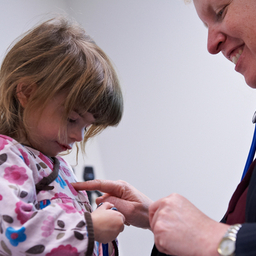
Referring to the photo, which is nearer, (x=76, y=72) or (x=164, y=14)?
(x=76, y=72)

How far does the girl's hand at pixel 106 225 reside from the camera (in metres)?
0.66

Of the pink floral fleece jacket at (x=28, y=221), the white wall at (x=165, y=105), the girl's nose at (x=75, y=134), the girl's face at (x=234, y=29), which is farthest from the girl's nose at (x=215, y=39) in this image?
the white wall at (x=165, y=105)

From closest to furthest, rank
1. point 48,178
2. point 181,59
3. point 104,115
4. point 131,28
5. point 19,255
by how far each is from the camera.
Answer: point 19,255 < point 48,178 < point 104,115 < point 181,59 < point 131,28

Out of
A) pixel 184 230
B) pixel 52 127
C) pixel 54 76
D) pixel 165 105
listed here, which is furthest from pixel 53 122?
pixel 165 105

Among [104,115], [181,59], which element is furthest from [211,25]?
[181,59]

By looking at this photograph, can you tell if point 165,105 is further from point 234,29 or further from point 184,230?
point 184,230

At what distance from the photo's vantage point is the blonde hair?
822 millimetres

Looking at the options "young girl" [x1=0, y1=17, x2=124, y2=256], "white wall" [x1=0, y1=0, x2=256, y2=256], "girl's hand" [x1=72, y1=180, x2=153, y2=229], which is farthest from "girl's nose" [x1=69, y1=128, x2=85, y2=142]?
"white wall" [x1=0, y1=0, x2=256, y2=256]

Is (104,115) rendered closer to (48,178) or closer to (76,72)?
(76,72)

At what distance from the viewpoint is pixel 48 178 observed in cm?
77

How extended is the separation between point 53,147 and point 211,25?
581mm

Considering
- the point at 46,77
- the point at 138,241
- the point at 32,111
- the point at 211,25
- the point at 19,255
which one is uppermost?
the point at 211,25

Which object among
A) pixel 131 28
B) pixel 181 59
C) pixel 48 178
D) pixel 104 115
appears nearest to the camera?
pixel 48 178

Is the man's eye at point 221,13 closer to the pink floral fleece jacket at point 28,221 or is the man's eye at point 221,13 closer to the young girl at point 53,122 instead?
the young girl at point 53,122
